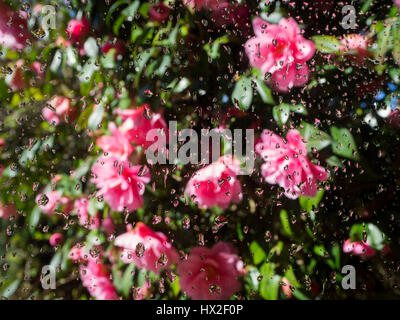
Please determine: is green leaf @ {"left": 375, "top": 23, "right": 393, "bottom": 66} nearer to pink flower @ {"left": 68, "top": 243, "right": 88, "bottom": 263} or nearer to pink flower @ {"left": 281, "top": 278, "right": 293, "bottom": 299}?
pink flower @ {"left": 281, "top": 278, "right": 293, "bottom": 299}

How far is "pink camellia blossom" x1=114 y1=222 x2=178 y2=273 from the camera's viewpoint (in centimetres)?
46

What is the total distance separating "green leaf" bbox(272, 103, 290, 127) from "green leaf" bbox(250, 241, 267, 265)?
0.18 m

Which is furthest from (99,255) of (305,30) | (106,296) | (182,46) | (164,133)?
(305,30)

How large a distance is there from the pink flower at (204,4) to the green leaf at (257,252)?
36cm

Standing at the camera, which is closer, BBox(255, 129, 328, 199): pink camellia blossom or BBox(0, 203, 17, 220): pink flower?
BBox(255, 129, 328, 199): pink camellia blossom

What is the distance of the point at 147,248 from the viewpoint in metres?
0.46

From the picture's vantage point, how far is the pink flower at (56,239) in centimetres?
51

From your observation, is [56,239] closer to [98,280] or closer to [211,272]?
[98,280]

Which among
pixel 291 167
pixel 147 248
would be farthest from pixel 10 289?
pixel 291 167

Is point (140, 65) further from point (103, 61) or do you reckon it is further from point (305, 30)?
point (305, 30)

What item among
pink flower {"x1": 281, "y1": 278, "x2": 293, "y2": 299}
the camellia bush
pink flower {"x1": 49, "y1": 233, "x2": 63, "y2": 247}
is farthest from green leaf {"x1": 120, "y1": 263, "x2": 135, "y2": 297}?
pink flower {"x1": 281, "y1": 278, "x2": 293, "y2": 299}

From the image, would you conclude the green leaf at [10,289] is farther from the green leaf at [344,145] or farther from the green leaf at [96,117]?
the green leaf at [344,145]

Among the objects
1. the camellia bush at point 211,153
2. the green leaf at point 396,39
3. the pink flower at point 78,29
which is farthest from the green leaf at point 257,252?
the pink flower at point 78,29
